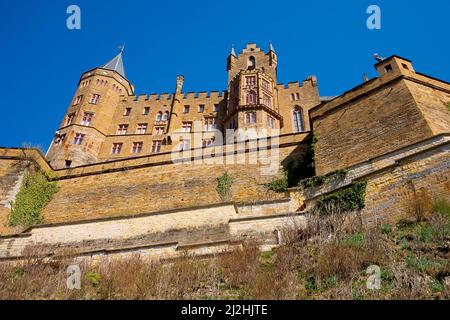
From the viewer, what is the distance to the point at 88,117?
39.6 m

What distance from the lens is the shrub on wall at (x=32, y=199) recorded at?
2094cm

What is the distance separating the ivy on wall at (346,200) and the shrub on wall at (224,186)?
6471 mm

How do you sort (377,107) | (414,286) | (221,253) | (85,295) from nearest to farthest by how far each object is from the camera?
(414,286), (85,295), (221,253), (377,107)

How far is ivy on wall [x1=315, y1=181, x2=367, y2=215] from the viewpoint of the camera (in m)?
14.2

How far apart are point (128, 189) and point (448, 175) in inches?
679

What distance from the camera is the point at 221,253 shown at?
41.5 feet

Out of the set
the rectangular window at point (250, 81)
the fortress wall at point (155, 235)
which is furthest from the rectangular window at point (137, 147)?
the fortress wall at point (155, 235)

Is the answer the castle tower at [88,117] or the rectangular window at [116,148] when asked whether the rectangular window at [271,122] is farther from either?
the castle tower at [88,117]

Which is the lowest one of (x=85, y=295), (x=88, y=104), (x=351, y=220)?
(x=85, y=295)

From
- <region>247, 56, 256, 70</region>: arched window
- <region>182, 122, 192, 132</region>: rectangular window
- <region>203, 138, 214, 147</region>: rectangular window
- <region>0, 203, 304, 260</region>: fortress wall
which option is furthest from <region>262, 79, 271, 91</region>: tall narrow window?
<region>0, 203, 304, 260</region>: fortress wall

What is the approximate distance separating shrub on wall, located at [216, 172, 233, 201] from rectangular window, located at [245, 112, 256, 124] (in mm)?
13805

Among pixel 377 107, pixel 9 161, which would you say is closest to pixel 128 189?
pixel 9 161

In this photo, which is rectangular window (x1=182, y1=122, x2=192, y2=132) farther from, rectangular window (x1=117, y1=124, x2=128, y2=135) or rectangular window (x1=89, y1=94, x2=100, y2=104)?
rectangular window (x1=89, y1=94, x2=100, y2=104)

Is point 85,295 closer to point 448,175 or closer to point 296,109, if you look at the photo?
point 448,175
